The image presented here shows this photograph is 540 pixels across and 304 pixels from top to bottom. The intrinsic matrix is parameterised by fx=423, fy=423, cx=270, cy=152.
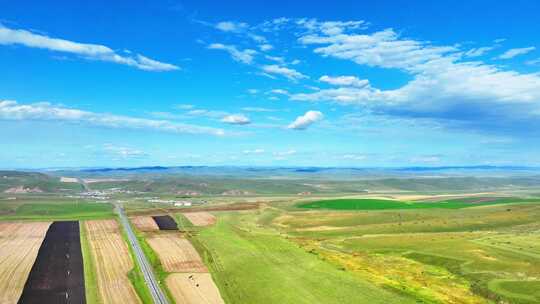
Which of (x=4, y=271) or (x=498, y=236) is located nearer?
(x=4, y=271)

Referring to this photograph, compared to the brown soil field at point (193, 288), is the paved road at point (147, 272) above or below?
above

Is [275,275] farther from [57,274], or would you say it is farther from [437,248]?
[437,248]

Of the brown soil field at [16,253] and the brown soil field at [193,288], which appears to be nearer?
the brown soil field at [193,288]

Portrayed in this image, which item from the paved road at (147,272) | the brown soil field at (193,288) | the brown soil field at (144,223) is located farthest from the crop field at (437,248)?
the brown soil field at (144,223)

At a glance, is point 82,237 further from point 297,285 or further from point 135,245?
point 297,285

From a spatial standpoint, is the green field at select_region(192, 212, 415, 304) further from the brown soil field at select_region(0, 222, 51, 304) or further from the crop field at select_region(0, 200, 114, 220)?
the crop field at select_region(0, 200, 114, 220)

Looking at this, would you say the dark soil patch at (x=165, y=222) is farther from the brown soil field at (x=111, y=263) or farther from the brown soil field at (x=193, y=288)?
the brown soil field at (x=193, y=288)

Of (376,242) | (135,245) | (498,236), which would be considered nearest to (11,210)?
(135,245)
